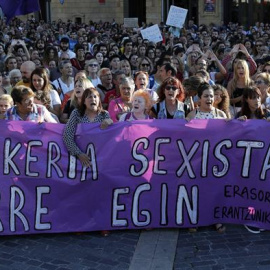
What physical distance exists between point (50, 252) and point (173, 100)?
2.14 m

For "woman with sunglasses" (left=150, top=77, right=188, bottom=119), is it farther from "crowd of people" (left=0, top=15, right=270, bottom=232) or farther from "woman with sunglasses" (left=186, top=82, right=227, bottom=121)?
"woman with sunglasses" (left=186, top=82, right=227, bottom=121)

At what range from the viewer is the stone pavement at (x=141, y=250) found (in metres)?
5.17

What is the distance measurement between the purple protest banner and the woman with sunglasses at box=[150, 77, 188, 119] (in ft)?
1.98

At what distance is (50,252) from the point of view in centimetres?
545

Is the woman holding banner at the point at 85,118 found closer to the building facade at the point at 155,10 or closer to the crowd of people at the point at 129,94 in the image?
the crowd of people at the point at 129,94

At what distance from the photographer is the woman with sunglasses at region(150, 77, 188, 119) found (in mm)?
6367

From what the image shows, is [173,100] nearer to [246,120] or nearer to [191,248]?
[246,120]

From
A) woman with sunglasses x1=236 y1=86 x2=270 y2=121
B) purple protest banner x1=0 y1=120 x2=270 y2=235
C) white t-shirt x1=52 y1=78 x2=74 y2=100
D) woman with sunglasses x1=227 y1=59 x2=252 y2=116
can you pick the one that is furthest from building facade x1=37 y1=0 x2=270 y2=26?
purple protest banner x1=0 y1=120 x2=270 y2=235

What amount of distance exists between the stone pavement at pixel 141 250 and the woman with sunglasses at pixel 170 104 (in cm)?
129

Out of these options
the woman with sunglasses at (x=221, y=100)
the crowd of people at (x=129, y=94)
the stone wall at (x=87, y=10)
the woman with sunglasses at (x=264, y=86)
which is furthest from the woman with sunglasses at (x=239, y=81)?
the stone wall at (x=87, y=10)

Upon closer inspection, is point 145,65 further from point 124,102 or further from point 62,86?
point 124,102

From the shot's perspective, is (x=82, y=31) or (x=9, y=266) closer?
(x=9, y=266)

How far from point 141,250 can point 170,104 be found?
5.77 feet

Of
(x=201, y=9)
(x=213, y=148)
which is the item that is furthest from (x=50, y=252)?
(x=201, y=9)
